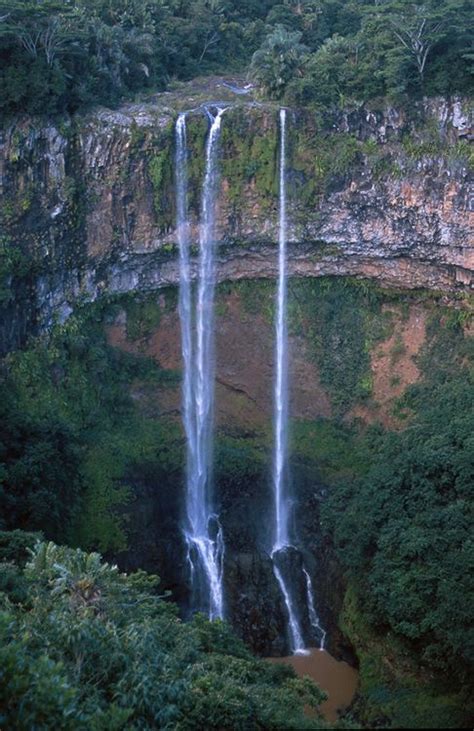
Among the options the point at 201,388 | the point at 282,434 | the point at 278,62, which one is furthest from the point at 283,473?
the point at 278,62

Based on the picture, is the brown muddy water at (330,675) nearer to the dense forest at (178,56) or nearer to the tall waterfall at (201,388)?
the tall waterfall at (201,388)

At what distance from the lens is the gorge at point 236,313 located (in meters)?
19.4

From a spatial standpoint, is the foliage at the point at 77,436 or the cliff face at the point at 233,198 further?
the cliff face at the point at 233,198

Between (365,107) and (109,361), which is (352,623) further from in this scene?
(365,107)

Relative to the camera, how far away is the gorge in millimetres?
19391

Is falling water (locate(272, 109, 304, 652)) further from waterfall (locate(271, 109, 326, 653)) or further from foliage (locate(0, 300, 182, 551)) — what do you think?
foliage (locate(0, 300, 182, 551))

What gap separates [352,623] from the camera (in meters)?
16.8

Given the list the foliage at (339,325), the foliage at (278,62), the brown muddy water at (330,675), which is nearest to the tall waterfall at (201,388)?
the foliage at (278,62)

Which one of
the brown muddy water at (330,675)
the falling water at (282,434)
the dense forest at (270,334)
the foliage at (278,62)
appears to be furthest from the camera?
the foliage at (278,62)

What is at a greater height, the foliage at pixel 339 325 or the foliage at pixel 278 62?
the foliage at pixel 278 62

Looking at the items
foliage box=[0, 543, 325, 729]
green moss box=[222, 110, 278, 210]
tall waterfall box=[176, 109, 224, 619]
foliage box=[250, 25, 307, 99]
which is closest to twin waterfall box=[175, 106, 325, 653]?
tall waterfall box=[176, 109, 224, 619]

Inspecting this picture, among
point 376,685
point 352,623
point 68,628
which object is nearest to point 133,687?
point 68,628

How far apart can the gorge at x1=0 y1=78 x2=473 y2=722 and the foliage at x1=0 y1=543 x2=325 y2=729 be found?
650cm

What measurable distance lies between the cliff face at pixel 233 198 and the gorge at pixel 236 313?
53 millimetres
